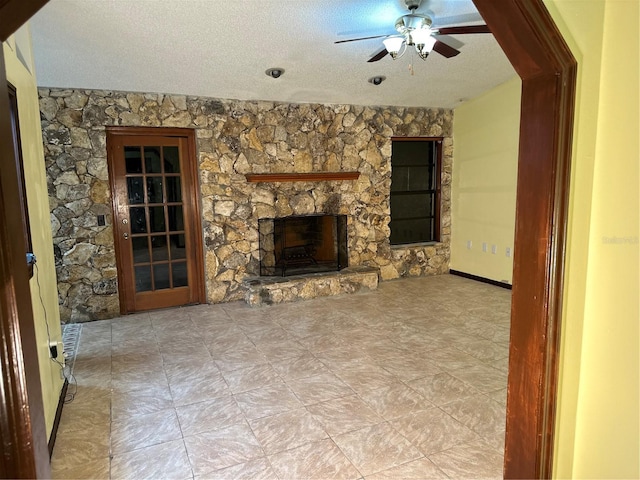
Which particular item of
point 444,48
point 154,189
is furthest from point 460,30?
point 154,189

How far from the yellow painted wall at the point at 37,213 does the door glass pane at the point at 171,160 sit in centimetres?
195

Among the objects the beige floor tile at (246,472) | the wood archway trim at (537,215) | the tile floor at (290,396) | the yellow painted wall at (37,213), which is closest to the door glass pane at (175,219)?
the tile floor at (290,396)

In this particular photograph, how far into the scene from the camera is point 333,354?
3.44m

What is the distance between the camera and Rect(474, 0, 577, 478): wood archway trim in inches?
46.8

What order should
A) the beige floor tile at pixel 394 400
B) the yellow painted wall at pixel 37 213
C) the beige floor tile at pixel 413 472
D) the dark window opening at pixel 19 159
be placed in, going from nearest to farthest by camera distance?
the beige floor tile at pixel 413 472 → the dark window opening at pixel 19 159 → the yellow painted wall at pixel 37 213 → the beige floor tile at pixel 394 400

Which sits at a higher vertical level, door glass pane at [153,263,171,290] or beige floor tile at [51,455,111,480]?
door glass pane at [153,263,171,290]

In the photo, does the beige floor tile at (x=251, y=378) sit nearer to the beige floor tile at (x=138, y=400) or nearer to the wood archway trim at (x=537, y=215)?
the beige floor tile at (x=138, y=400)

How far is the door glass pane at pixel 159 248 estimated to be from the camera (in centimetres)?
469

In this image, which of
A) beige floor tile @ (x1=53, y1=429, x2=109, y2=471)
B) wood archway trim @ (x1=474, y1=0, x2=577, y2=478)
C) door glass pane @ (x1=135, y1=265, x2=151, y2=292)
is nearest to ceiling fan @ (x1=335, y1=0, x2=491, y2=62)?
wood archway trim @ (x1=474, y1=0, x2=577, y2=478)

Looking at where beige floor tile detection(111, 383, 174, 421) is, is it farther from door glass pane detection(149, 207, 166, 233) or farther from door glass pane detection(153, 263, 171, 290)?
door glass pane detection(149, 207, 166, 233)

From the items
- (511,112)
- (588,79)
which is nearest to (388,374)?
(588,79)

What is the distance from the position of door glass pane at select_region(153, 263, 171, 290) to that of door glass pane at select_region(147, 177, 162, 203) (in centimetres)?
74

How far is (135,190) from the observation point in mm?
4562

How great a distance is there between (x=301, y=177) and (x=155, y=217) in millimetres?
1768
